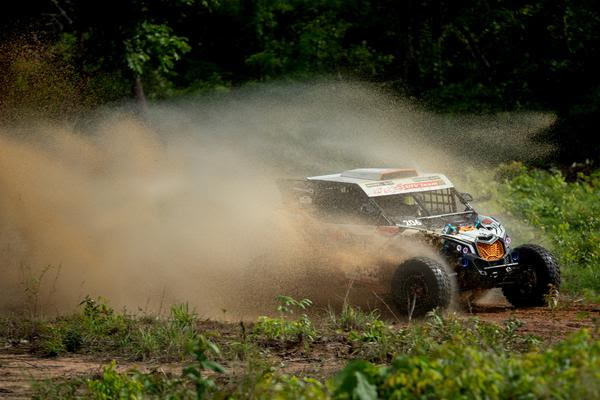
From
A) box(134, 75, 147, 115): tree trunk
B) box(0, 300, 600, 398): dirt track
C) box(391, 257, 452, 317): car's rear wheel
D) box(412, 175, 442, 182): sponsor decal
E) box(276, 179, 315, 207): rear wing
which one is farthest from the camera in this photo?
box(134, 75, 147, 115): tree trunk

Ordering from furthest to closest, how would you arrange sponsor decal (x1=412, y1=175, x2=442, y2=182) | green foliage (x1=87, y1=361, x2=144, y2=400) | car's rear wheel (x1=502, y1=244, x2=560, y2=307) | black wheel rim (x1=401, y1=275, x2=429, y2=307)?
sponsor decal (x1=412, y1=175, x2=442, y2=182), car's rear wheel (x1=502, y1=244, x2=560, y2=307), black wheel rim (x1=401, y1=275, x2=429, y2=307), green foliage (x1=87, y1=361, x2=144, y2=400)

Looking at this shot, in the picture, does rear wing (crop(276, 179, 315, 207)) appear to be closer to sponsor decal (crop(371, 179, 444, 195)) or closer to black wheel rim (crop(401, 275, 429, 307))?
sponsor decal (crop(371, 179, 444, 195))

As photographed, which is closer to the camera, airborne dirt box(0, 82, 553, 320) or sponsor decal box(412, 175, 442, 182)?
sponsor decal box(412, 175, 442, 182)

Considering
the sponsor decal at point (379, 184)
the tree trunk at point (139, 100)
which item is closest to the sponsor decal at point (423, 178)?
the sponsor decal at point (379, 184)

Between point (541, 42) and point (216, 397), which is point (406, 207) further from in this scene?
point (541, 42)

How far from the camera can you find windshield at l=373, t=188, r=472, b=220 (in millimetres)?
11891

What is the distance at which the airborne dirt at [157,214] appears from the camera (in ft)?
40.8

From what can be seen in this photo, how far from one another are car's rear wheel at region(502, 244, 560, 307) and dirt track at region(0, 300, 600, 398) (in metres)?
0.76

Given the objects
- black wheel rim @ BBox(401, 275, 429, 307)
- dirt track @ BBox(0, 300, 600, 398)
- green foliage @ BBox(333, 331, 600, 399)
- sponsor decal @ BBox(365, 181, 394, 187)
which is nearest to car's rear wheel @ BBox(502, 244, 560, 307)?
dirt track @ BBox(0, 300, 600, 398)

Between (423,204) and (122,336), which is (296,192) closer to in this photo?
(423,204)

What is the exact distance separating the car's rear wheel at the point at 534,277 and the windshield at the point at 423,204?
45.7 inches

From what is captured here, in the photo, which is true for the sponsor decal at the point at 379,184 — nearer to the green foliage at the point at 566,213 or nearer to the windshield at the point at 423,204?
the windshield at the point at 423,204

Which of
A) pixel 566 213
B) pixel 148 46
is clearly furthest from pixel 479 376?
pixel 148 46

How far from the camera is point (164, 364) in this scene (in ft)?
28.8
